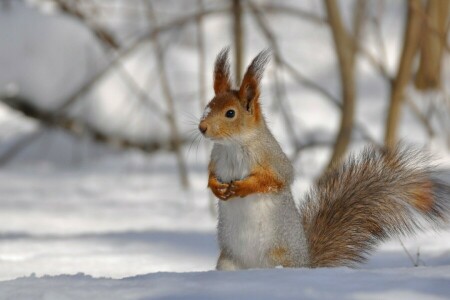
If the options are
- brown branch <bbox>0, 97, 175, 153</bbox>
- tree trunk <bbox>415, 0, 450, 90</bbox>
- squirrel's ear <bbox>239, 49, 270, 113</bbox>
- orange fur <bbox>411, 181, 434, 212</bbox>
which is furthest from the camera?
brown branch <bbox>0, 97, 175, 153</bbox>

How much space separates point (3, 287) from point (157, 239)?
2392 millimetres

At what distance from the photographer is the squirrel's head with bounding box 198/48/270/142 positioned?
2971mm

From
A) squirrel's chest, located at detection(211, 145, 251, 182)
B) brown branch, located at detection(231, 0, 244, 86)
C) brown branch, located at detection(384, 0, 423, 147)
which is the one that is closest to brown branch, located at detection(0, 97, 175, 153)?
brown branch, located at detection(231, 0, 244, 86)

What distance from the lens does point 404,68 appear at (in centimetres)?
605

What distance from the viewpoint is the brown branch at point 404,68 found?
5.96 meters

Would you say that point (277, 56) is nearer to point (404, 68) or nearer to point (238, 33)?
point (238, 33)

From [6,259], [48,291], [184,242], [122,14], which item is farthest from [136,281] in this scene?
[122,14]

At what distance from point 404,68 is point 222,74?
314 cm

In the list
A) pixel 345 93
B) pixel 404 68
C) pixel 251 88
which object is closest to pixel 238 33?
pixel 345 93

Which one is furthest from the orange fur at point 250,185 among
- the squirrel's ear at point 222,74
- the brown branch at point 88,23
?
the brown branch at point 88,23

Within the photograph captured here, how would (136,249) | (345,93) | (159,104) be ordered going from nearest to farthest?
(136,249), (345,93), (159,104)

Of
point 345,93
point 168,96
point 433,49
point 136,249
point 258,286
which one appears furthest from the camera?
point 433,49

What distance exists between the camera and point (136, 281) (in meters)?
2.54

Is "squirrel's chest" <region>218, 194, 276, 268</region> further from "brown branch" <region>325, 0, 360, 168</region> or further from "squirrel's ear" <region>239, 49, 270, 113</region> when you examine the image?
"brown branch" <region>325, 0, 360, 168</region>
